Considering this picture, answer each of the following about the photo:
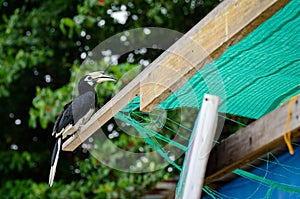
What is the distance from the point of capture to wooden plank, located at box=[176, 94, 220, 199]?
163cm

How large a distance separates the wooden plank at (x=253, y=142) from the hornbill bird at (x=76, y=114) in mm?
936

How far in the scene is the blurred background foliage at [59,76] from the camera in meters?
5.23

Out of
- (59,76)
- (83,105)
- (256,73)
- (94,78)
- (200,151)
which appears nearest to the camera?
(200,151)

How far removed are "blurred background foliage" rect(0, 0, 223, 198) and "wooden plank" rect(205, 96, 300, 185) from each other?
2876 mm

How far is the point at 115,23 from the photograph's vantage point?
19.8ft

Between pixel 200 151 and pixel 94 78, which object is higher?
pixel 94 78

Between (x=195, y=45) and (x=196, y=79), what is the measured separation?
0.95 ft

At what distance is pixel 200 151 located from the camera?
1.65 meters

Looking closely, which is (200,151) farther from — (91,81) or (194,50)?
(91,81)

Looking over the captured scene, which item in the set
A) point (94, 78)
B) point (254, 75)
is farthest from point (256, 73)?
point (94, 78)

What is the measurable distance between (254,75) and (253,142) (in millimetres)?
418

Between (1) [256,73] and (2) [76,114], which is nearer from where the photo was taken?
(1) [256,73]

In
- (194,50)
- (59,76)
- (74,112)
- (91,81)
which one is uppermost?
(59,76)

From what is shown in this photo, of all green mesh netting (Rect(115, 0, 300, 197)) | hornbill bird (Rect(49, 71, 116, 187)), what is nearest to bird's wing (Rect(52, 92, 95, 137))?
hornbill bird (Rect(49, 71, 116, 187))
